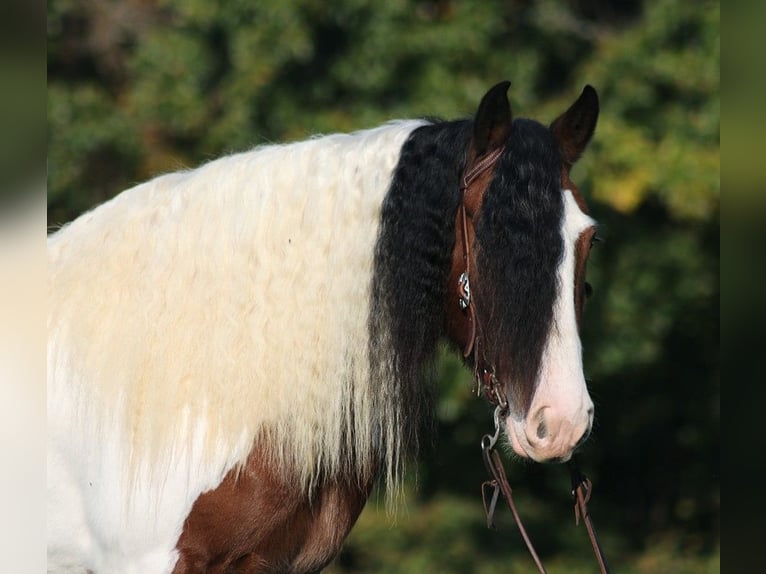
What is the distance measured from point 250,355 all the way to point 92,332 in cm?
40

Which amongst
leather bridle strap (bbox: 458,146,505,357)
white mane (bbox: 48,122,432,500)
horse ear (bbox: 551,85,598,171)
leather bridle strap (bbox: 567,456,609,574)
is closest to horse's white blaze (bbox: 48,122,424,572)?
white mane (bbox: 48,122,432,500)

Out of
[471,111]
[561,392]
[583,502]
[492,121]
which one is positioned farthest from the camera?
[471,111]

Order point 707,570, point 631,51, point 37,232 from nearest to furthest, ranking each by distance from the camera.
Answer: point 37,232 < point 631,51 < point 707,570

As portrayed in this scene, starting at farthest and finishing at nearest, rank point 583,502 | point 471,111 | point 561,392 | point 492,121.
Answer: point 471,111, point 583,502, point 492,121, point 561,392

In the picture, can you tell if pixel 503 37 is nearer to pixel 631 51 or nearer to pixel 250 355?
pixel 631 51

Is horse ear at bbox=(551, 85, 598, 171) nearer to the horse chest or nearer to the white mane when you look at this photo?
the white mane

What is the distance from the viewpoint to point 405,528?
711 cm

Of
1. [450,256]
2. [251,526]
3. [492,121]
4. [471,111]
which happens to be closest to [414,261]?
[450,256]

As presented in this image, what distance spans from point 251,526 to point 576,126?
1.23m

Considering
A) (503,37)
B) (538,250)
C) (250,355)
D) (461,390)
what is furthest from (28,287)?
(503,37)

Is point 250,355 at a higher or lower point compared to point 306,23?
lower

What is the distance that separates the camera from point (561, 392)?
2014 mm

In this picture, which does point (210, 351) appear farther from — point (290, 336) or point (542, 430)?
point (542, 430)

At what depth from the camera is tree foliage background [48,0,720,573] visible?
5652 millimetres
